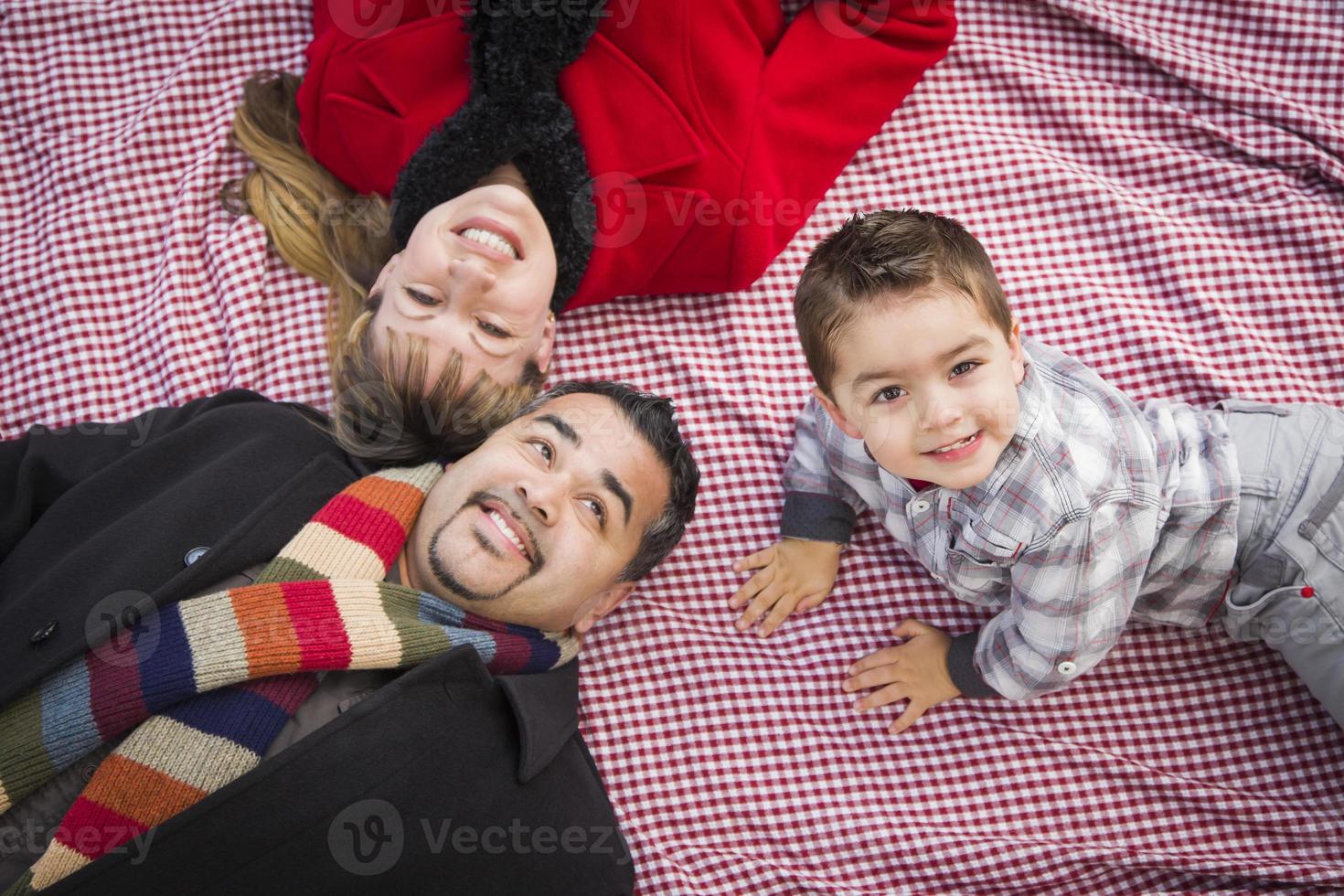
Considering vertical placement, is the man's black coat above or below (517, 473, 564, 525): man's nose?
below

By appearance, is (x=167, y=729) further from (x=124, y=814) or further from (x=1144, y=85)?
(x=1144, y=85)

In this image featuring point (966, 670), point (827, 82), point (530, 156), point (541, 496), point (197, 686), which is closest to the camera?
point (197, 686)

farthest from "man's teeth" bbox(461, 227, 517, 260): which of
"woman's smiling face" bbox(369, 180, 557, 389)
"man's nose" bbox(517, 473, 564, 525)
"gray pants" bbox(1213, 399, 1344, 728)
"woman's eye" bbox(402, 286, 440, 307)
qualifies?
"gray pants" bbox(1213, 399, 1344, 728)

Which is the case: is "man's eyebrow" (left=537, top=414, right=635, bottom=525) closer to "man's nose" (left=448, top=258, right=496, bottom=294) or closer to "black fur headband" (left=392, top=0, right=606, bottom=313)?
"man's nose" (left=448, top=258, right=496, bottom=294)

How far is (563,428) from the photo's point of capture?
5.82ft

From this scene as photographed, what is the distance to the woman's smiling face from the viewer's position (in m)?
1.85

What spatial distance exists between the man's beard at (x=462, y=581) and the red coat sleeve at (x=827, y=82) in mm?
799

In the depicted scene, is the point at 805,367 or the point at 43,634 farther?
the point at 805,367

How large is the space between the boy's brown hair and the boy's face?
0.02 metres

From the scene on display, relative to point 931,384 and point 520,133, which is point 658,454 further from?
point 520,133

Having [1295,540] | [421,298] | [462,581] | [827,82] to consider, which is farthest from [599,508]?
[1295,540]

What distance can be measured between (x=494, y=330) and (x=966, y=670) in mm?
1127

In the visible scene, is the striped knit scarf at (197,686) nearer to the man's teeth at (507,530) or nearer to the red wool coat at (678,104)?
the man's teeth at (507,530)

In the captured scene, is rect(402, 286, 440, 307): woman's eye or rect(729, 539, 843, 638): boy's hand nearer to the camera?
rect(402, 286, 440, 307): woman's eye
